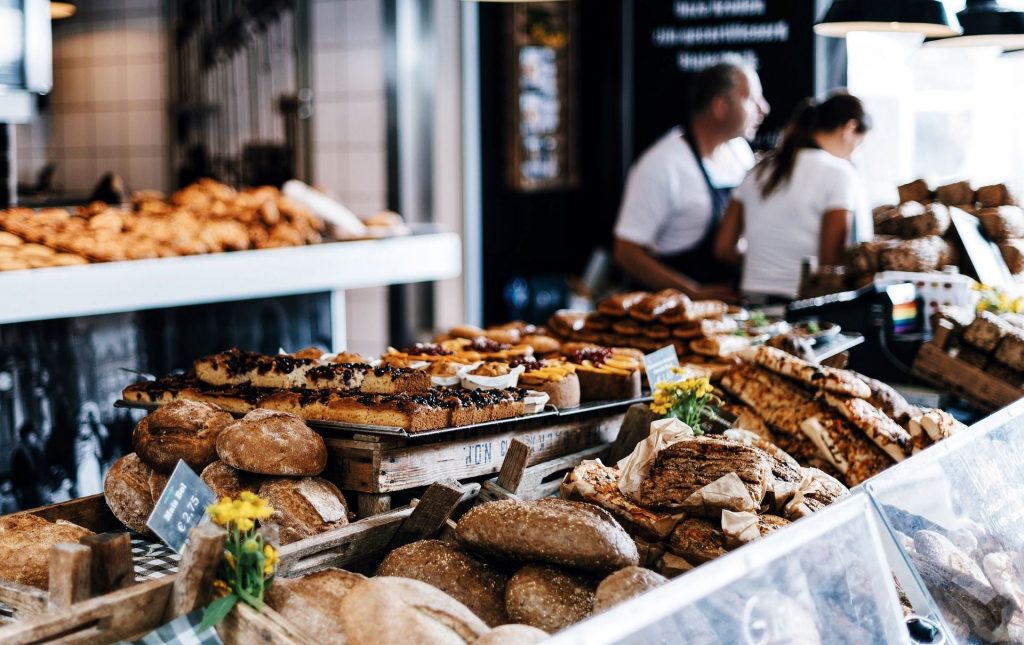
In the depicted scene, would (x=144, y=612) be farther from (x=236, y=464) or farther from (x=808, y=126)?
(x=808, y=126)

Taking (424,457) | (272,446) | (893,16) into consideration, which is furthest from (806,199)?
(272,446)

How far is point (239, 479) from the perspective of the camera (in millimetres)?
2207

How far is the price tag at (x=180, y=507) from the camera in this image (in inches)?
67.6

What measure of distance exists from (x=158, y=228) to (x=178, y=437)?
2.66 meters

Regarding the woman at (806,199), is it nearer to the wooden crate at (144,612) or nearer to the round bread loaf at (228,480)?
the round bread loaf at (228,480)

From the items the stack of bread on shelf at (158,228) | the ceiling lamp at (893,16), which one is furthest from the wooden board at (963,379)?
the stack of bread on shelf at (158,228)

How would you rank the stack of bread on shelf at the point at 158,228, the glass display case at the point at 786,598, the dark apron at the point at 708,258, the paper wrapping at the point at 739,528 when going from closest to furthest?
1. the glass display case at the point at 786,598
2. the paper wrapping at the point at 739,528
3. the stack of bread on shelf at the point at 158,228
4. the dark apron at the point at 708,258

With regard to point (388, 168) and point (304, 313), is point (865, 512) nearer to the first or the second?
point (304, 313)

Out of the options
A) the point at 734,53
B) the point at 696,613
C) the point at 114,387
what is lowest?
the point at 114,387

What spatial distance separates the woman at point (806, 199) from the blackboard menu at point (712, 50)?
191 centimetres

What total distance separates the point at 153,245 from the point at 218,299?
0.34m

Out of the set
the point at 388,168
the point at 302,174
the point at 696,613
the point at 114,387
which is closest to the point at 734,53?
the point at 388,168

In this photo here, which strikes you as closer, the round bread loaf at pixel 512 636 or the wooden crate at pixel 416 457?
the round bread loaf at pixel 512 636

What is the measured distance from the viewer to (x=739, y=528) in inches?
75.2
